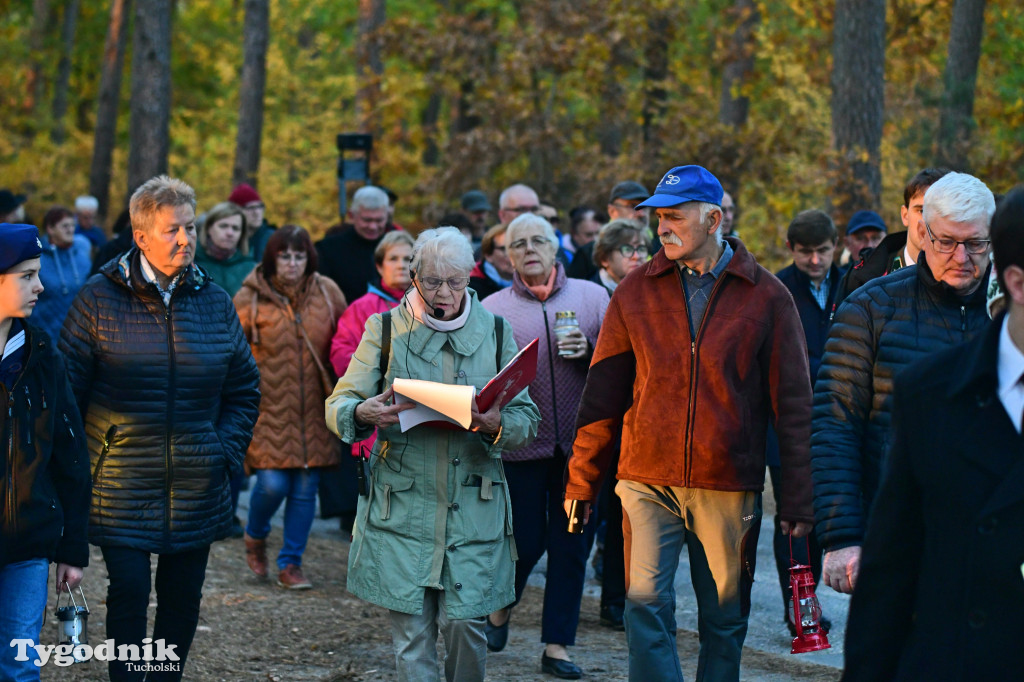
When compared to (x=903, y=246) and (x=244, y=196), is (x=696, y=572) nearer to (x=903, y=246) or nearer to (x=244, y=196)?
(x=903, y=246)

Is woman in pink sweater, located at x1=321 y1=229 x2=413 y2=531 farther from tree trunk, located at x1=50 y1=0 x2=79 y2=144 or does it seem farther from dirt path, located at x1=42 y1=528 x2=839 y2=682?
tree trunk, located at x1=50 y1=0 x2=79 y2=144

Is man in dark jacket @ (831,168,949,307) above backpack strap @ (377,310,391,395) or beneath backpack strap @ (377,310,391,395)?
above

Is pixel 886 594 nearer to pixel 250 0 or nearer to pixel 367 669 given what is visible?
pixel 367 669

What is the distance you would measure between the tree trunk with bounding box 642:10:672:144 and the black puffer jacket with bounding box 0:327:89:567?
17.0 meters

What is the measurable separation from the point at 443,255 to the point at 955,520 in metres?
3.04

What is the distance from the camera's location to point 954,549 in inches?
106

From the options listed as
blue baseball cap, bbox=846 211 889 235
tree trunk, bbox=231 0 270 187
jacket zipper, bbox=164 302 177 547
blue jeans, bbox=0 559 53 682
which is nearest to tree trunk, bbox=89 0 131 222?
tree trunk, bbox=231 0 270 187

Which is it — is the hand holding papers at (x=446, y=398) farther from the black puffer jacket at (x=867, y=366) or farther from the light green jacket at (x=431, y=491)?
the black puffer jacket at (x=867, y=366)

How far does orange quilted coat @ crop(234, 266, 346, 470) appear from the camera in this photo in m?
→ 8.57

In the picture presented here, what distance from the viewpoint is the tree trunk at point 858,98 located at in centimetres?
1427

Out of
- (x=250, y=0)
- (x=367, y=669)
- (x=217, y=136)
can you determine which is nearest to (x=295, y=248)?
(x=367, y=669)

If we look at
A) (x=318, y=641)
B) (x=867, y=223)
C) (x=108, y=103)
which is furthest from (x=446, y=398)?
(x=108, y=103)

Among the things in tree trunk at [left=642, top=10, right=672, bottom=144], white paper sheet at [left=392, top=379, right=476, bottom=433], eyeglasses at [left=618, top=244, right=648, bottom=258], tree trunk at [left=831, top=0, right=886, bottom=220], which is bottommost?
white paper sheet at [left=392, top=379, right=476, bottom=433]

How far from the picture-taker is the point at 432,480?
209 inches
